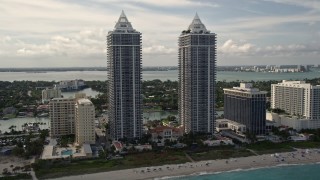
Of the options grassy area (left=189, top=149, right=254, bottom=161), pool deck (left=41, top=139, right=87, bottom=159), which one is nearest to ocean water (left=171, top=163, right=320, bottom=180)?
grassy area (left=189, top=149, right=254, bottom=161)

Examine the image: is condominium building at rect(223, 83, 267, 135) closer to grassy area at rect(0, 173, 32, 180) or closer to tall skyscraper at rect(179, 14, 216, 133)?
tall skyscraper at rect(179, 14, 216, 133)

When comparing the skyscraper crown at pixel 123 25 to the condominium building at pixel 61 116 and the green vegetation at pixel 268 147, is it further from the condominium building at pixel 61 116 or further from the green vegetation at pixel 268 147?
the green vegetation at pixel 268 147

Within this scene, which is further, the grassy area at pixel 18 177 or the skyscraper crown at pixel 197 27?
the skyscraper crown at pixel 197 27

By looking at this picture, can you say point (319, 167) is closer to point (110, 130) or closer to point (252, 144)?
point (252, 144)

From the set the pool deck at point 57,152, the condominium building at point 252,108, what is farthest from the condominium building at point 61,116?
the condominium building at point 252,108

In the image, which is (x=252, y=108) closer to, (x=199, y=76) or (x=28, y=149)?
(x=199, y=76)
